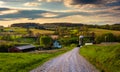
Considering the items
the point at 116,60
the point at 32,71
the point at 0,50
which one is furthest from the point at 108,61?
the point at 0,50

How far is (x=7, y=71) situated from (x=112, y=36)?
162 meters

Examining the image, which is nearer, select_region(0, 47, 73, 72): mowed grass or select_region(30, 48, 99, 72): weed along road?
select_region(30, 48, 99, 72): weed along road

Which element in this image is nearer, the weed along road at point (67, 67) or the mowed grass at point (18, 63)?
the weed along road at point (67, 67)

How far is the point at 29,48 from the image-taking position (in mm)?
161750

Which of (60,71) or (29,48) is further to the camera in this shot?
(29,48)

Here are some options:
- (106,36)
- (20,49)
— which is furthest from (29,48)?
(106,36)

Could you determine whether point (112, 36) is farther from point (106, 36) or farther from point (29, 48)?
point (29, 48)

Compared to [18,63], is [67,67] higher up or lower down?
higher up

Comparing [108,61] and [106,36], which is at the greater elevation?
[108,61]

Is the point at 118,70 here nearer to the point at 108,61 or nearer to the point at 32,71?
the point at 108,61

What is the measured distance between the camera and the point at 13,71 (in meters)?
39.0

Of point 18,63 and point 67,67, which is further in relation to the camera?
point 18,63

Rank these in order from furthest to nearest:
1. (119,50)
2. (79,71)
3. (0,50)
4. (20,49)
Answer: (20,49), (0,50), (119,50), (79,71)

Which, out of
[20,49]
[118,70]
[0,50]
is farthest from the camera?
[20,49]
